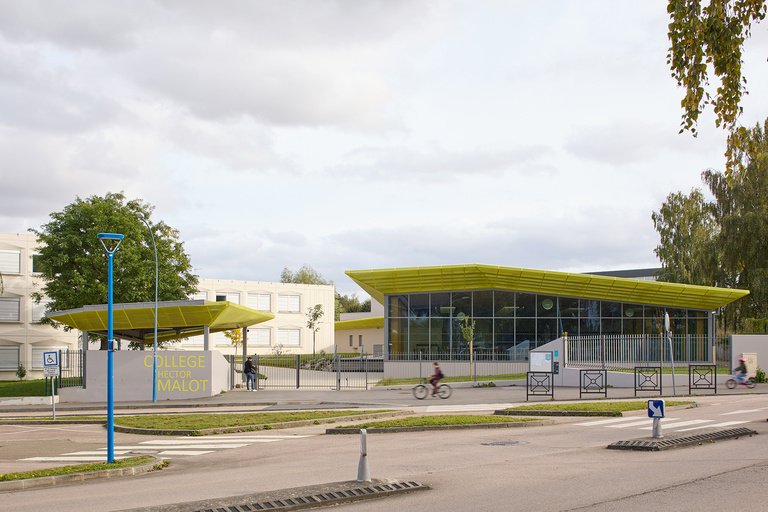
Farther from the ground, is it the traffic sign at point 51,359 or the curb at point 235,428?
the traffic sign at point 51,359

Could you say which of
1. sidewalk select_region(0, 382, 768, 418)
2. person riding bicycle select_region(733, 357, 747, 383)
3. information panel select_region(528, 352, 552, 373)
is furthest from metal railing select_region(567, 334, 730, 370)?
information panel select_region(528, 352, 552, 373)

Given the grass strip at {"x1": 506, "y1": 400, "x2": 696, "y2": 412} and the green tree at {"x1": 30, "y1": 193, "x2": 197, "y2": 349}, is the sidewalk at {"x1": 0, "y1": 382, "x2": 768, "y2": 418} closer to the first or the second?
the grass strip at {"x1": 506, "y1": 400, "x2": 696, "y2": 412}

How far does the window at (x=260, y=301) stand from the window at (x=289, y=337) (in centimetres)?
317

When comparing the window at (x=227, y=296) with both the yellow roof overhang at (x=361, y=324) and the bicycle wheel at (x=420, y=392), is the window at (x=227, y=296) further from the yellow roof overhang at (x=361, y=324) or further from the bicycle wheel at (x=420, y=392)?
the bicycle wheel at (x=420, y=392)

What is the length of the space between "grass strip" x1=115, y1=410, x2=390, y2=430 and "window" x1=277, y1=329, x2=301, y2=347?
55.3 m

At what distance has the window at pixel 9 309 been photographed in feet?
181

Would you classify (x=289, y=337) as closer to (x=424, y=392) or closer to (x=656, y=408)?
(x=424, y=392)

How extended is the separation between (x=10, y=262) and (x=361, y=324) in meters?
37.0

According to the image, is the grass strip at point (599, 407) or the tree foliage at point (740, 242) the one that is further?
the tree foliage at point (740, 242)

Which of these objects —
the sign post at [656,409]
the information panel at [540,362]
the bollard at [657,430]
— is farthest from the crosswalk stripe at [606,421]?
the information panel at [540,362]

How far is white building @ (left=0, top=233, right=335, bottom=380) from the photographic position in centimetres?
5528

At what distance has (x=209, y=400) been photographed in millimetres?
30812

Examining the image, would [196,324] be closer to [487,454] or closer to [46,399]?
[46,399]

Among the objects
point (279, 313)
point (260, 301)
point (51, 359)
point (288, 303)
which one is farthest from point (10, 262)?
point (51, 359)
